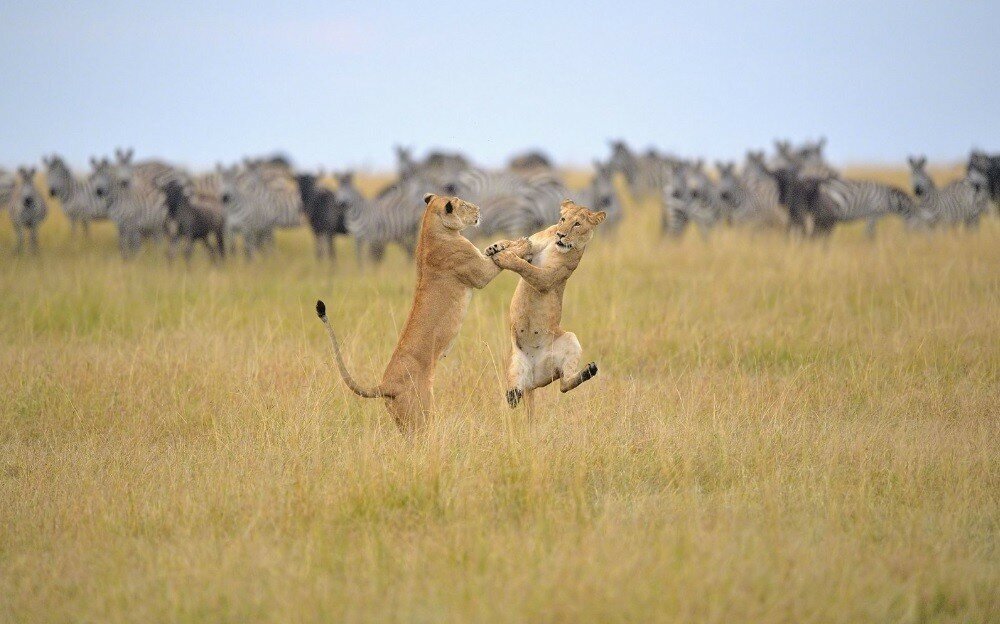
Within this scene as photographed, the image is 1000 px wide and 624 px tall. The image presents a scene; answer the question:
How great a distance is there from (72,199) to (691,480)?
54.4 ft

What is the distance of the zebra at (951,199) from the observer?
739 inches

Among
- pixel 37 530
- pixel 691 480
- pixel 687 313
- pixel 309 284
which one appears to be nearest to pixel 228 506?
pixel 37 530

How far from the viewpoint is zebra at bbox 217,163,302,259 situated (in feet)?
62.4

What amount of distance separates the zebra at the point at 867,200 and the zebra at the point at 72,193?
13215mm

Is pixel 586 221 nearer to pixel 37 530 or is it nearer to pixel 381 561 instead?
pixel 381 561

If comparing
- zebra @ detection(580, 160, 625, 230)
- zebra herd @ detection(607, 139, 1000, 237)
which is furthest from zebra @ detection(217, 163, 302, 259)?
zebra herd @ detection(607, 139, 1000, 237)

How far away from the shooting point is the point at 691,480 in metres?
6.25

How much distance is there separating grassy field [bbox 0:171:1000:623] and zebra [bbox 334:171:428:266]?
6175 mm

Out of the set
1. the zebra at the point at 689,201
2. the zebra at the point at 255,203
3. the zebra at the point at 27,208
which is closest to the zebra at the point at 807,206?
the zebra at the point at 689,201

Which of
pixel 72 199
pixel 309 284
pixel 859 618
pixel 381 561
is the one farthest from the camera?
pixel 72 199

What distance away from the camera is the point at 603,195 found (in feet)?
68.8

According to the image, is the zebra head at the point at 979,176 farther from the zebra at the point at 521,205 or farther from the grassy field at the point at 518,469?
the grassy field at the point at 518,469

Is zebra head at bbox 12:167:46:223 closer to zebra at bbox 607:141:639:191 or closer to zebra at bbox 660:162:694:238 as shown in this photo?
zebra at bbox 660:162:694:238

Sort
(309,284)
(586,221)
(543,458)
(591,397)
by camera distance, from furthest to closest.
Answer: (309,284)
(591,397)
(586,221)
(543,458)
